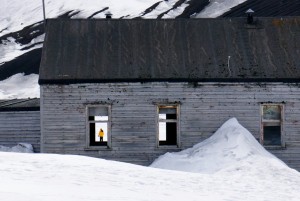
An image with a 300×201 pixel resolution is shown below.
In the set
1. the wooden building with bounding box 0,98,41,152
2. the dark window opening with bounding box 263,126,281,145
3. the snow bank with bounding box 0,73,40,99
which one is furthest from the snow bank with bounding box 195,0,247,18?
the dark window opening with bounding box 263,126,281,145

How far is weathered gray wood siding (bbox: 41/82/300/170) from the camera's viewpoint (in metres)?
19.5

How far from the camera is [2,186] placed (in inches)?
408

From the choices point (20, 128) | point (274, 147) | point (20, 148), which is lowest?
point (20, 148)

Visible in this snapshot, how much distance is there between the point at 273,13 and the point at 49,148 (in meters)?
49.6

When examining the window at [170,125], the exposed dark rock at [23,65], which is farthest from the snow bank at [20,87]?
the window at [170,125]

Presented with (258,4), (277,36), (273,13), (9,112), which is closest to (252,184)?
(277,36)

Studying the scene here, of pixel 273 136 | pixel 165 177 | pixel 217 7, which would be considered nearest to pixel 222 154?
pixel 273 136

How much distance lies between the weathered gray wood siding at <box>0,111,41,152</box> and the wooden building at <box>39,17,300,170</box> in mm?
4686

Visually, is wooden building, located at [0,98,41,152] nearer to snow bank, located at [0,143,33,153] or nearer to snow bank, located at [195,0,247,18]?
snow bank, located at [0,143,33,153]

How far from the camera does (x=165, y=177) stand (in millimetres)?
14109

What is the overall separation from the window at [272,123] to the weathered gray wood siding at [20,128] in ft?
29.2

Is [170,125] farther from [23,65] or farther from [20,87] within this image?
[23,65]

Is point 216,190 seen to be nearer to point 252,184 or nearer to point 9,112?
point 252,184

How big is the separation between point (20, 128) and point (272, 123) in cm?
986
